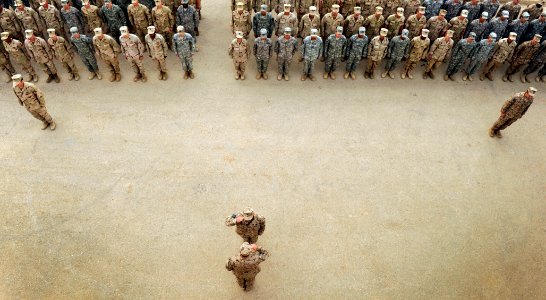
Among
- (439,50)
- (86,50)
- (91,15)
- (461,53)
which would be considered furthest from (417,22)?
(91,15)

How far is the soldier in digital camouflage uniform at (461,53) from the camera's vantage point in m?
9.03

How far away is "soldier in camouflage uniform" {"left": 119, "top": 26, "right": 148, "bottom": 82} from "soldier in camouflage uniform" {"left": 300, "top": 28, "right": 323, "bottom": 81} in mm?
3983

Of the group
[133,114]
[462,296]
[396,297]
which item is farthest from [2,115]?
[462,296]

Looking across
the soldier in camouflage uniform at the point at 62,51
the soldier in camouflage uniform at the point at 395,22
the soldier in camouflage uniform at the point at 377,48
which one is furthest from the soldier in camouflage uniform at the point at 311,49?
the soldier in camouflage uniform at the point at 62,51

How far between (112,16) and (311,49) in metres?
5.30

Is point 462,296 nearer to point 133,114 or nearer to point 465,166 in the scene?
point 465,166

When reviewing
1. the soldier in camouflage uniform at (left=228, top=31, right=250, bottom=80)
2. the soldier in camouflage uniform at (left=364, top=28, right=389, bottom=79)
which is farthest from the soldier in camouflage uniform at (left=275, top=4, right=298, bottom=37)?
the soldier in camouflage uniform at (left=364, top=28, right=389, bottom=79)

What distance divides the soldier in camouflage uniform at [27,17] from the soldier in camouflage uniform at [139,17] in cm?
228

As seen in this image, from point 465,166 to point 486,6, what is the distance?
540 centimetres

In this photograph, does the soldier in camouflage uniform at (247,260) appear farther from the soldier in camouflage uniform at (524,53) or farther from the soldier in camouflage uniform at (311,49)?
the soldier in camouflage uniform at (524,53)

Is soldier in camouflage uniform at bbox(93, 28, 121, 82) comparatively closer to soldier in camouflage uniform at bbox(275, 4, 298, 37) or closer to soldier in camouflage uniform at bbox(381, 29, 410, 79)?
soldier in camouflage uniform at bbox(275, 4, 298, 37)

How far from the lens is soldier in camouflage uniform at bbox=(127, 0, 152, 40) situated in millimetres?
9266

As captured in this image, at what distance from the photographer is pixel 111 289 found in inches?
230

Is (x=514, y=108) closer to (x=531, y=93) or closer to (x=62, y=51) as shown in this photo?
(x=531, y=93)
